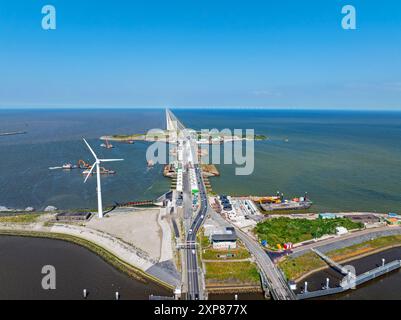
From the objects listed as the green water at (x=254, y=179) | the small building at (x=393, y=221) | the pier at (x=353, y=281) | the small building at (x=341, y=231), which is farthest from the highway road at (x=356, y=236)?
the green water at (x=254, y=179)

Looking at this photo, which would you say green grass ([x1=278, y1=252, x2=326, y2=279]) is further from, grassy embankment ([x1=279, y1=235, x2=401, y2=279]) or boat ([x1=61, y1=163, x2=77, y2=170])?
boat ([x1=61, y1=163, x2=77, y2=170])

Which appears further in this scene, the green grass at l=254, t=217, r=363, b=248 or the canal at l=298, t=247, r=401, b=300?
the green grass at l=254, t=217, r=363, b=248

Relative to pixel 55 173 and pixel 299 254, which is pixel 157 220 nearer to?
pixel 299 254

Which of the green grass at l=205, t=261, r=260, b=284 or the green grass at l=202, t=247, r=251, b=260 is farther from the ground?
the green grass at l=202, t=247, r=251, b=260

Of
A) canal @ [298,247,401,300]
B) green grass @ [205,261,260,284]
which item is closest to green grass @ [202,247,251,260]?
green grass @ [205,261,260,284]

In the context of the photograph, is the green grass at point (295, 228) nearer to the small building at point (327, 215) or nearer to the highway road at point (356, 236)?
the highway road at point (356, 236)

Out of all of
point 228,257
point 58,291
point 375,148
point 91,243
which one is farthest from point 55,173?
point 375,148

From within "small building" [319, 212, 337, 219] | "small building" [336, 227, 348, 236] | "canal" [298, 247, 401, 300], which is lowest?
"canal" [298, 247, 401, 300]
